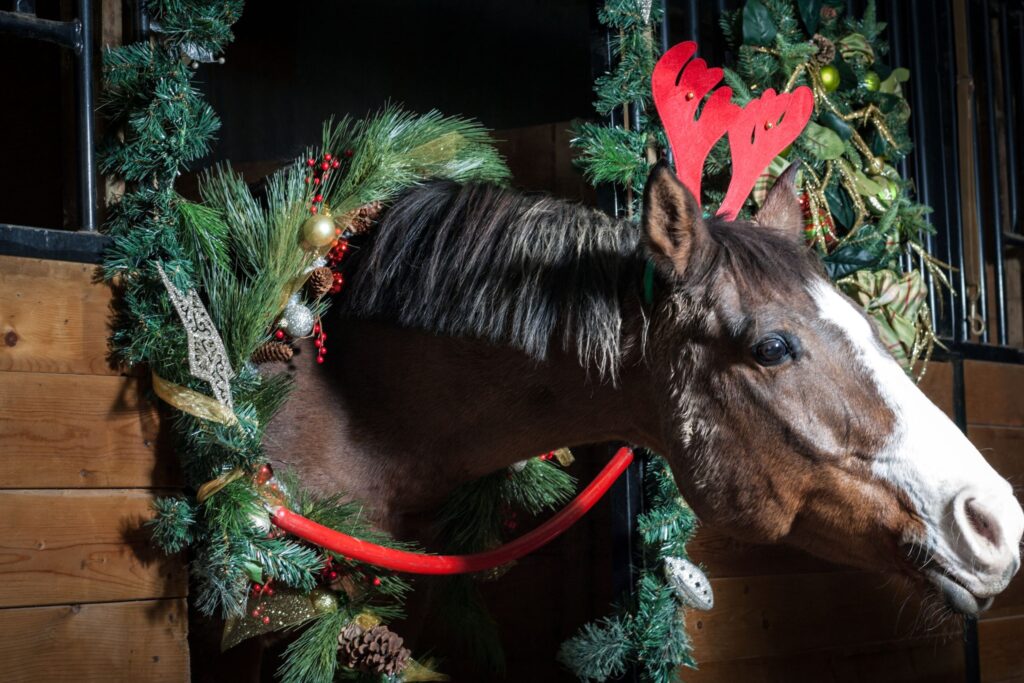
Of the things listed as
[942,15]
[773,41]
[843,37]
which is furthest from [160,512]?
[942,15]

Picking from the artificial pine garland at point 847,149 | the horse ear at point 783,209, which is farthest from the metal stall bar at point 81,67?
the artificial pine garland at point 847,149

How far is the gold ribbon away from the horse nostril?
0.82 m

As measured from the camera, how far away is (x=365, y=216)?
1.42m

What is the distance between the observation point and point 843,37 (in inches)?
81.6

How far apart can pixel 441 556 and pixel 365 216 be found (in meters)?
0.48

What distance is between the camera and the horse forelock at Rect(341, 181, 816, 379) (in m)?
1.24

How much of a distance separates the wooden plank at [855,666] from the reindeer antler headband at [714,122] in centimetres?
80

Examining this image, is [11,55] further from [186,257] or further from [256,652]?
[256,652]

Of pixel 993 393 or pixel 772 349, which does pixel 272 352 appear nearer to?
pixel 772 349

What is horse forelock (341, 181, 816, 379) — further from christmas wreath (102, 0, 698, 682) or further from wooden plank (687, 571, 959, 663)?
wooden plank (687, 571, 959, 663)

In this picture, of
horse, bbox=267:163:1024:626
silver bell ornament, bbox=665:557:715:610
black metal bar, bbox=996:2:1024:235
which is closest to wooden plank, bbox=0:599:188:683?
horse, bbox=267:163:1024:626

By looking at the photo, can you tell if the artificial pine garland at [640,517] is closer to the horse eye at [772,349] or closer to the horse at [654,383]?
the horse at [654,383]

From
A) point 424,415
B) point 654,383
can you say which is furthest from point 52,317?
point 654,383

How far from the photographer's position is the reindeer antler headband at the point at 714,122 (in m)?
1.42
